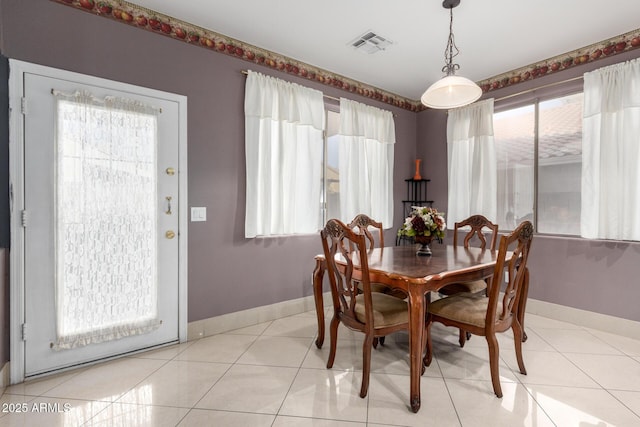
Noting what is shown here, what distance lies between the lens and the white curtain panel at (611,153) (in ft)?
8.91

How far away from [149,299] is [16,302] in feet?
2.59

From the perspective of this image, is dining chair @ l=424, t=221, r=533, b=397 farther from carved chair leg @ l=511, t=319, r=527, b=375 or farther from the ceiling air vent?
the ceiling air vent

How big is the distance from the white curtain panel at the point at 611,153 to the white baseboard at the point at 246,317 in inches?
118

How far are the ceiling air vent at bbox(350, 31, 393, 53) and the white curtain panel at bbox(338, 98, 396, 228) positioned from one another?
2.43 ft

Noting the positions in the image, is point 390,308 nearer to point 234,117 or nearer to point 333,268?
point 333,268

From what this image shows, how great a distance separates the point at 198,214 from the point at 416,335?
2057mm

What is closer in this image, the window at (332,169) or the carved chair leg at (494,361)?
the carved chair leg at (494,361)

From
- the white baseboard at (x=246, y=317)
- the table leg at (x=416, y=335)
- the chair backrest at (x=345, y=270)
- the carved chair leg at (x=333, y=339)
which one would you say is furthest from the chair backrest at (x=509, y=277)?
the white baseboard at (x=246, y=317)

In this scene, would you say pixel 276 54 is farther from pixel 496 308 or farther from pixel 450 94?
pixel 496 308

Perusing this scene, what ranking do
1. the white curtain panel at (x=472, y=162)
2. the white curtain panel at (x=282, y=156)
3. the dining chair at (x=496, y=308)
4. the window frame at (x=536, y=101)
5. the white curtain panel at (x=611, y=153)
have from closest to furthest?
the dining chair at (x=496, y=308) → the white curtain panel at (x=611, y=153) → the white curtain panel at (x=282, y=156) → the window frame at (x=536, y=101) → the white curtain panel at (x=472, y=162)

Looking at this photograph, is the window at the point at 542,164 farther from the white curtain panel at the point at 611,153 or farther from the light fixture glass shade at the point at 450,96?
the light fixture glass shade at the point at 450,96

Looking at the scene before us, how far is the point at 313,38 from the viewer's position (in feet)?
9.39

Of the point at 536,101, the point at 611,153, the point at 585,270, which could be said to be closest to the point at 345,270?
the point at 585,270

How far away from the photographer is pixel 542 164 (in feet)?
11.2
